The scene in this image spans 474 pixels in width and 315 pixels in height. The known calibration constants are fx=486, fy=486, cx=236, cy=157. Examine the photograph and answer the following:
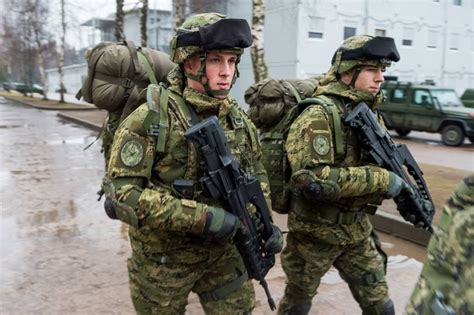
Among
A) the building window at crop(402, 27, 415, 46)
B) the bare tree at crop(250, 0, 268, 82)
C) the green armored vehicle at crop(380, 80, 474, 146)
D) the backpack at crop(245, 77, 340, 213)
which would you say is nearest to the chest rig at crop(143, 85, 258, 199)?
the backpack at crop(245, 77, 340, 213)

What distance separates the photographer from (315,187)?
102 inches

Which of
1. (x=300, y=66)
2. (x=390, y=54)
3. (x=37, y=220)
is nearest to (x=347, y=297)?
(x=390, y=54)

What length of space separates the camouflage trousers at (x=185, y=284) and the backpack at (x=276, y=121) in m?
0.74

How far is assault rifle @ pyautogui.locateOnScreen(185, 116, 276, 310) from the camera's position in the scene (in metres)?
2.09

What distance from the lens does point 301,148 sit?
2.72 metres

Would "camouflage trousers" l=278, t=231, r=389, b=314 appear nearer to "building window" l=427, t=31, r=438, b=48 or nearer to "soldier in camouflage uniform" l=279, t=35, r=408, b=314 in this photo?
"soldier in camouflage uniform" l=279, t=35, r=408, b=314

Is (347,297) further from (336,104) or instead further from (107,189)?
(107,189)

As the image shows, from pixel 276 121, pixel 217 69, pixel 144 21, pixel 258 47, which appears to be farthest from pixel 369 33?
pixel 217 69

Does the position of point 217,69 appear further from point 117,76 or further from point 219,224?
point 117,76

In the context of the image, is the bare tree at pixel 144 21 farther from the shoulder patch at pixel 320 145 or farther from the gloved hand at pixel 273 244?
the gloved hand at pixel 273 244

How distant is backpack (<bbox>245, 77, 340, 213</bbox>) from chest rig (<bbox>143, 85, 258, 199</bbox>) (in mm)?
676

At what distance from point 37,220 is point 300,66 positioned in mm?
16092

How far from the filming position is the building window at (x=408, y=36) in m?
23.3

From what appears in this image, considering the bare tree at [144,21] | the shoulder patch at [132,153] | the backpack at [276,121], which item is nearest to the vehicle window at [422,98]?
the bare tree at [144,21]
